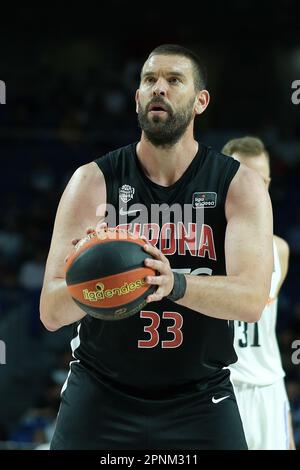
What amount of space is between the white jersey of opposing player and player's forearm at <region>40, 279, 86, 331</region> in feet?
5.03

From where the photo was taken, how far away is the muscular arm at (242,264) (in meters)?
2.94

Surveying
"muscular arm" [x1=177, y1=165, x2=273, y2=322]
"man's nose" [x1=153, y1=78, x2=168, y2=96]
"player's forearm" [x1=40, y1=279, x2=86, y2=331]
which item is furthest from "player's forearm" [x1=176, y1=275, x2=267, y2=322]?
"man's nose" [x1=153, y1=78, x2=168, y2=96]

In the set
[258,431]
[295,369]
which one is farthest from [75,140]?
[258,431]

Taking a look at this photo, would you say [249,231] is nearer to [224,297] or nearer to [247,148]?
[224,297]

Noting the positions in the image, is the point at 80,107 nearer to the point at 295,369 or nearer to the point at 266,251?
the point at 295,369

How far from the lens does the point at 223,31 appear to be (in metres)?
15.4

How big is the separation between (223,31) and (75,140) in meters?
5.10

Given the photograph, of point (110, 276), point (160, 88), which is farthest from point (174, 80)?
point (110, 276)

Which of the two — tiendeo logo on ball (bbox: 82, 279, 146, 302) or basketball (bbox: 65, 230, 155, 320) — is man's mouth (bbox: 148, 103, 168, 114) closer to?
basketball (bbox: 65, 230, 155, 320)

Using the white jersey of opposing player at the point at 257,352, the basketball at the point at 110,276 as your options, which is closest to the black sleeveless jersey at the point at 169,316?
the basketball at the point at 110,276

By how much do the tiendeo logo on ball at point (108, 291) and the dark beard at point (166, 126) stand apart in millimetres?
929

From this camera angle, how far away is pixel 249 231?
3.24 meters

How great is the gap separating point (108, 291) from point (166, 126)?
0.96 meters

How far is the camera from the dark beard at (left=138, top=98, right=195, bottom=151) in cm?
337
